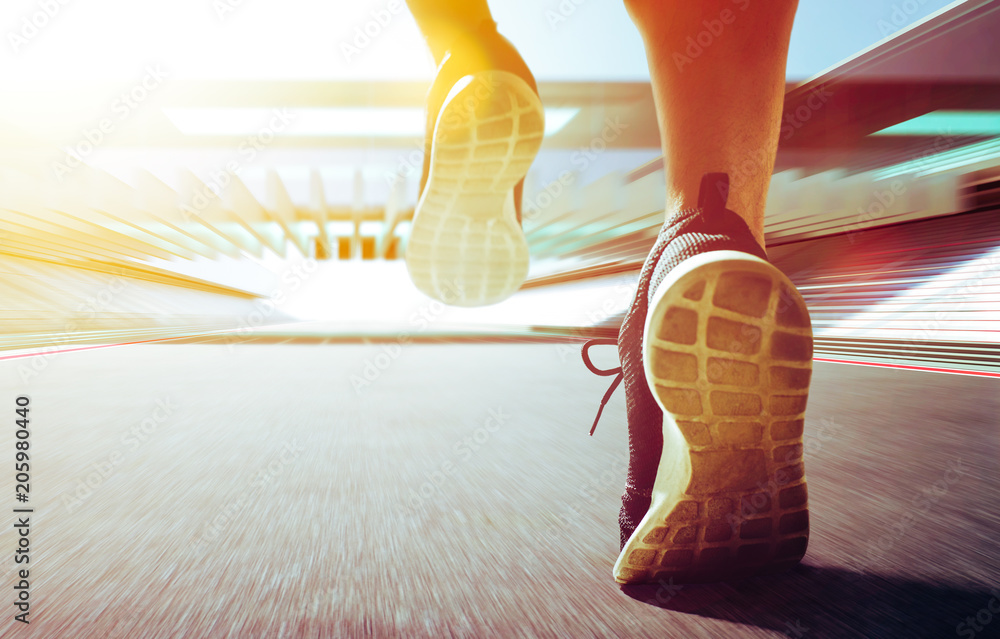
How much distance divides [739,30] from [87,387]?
251 centimetres

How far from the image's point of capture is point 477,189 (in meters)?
1.68

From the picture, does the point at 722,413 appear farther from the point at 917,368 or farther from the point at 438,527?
the point at 917,368

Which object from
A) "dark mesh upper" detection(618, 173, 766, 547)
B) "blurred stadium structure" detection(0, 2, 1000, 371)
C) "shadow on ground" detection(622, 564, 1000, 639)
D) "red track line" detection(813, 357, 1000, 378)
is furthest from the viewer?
"blurred stadium structure" detection(0, 2, 1000, 371)

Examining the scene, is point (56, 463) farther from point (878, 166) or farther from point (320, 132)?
point (320, 132)

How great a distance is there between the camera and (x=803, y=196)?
16.2 ft

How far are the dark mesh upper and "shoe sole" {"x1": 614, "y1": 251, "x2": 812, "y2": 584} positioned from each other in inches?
1.7

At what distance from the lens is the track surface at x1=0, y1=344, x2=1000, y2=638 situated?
56 cm

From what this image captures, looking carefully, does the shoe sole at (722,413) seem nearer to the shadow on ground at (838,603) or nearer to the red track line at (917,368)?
the shadow on ground at (838,603)

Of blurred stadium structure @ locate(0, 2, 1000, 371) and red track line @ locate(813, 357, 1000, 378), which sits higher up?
blurred stadium structure @ locate(0, 2, 1000, 371)

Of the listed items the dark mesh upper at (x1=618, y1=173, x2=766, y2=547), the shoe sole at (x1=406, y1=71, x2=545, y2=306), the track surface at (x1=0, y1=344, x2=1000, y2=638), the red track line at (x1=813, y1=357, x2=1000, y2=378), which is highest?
the shoe sole at (x1=406, y1=71, x2=545, y2=306)

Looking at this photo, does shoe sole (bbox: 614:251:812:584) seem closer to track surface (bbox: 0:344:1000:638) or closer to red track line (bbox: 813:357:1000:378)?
track surface (bbox: 0:344:1000:638)

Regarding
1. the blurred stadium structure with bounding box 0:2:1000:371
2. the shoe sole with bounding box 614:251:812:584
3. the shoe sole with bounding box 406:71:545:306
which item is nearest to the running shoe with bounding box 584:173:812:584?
the shoe sole with bounding box 614:251:812:584

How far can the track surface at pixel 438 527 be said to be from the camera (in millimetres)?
561

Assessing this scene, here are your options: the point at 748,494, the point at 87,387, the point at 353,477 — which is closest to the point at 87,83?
the point at 87,387
